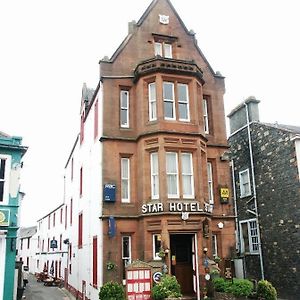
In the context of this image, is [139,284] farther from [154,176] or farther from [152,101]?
[152,101]

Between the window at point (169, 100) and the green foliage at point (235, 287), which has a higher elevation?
the window at point (169, 100)

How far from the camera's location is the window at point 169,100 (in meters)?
20.2

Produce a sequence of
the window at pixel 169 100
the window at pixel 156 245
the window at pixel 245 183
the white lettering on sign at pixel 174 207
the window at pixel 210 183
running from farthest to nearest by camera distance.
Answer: the window at pixel 245 183, the window at pixel 210 183, the window at pixel 169 100, the white lettering on sign at pixel 174 207, the window at pixel 156 245

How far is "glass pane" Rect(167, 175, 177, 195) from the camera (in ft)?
62.8

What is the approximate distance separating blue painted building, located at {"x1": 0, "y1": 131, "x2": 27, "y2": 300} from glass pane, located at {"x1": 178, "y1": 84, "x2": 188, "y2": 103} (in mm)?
8552

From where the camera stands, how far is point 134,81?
20938 millimetres

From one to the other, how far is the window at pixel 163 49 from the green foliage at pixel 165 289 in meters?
12.5

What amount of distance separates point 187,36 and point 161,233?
1198 centimetres

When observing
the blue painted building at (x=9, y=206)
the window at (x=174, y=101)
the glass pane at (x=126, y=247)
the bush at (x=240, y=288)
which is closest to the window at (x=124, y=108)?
the window at (x=174, y=101)

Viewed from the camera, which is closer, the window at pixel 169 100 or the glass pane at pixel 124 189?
the glass pane at pixel 124 189

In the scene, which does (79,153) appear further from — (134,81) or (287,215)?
(287,215)

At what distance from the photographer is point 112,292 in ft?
53.9

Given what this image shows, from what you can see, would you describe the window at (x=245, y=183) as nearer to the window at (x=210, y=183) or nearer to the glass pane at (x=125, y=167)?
the window at (x=210, y=183)

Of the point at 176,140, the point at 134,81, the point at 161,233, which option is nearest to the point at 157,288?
the point at 161,233
